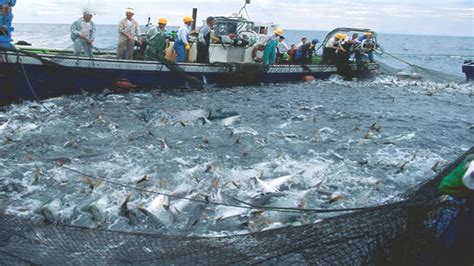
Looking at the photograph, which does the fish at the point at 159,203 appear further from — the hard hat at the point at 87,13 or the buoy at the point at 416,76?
the buoy at the point at 416,76

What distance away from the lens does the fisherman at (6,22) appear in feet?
42.4

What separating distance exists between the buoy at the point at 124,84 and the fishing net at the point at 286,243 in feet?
35.8

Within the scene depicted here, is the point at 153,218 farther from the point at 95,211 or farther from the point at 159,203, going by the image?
the point at 95,211

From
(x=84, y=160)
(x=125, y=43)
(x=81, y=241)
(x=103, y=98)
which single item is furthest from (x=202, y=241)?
(x=125, y=43)

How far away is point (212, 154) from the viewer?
34.5ft

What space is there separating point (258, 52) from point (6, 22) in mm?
11423

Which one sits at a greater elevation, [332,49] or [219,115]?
[332,49]

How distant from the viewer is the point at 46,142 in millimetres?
10734

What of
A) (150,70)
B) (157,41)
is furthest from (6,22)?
(157,41)

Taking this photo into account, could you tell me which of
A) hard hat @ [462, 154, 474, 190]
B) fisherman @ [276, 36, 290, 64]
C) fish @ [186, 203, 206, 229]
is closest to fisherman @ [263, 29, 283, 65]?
fisherman @ [276, 36, 290, 64]

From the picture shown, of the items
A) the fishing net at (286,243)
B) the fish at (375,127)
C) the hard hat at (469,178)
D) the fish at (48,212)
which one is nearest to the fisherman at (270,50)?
the fish at (375,127)

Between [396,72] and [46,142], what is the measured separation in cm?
2336

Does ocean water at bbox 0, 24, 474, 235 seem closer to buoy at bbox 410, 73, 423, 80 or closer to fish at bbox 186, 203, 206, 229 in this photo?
fish at bbox 186, 203, 206, 229

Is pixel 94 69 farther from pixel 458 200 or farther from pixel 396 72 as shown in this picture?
pixel 396 72
